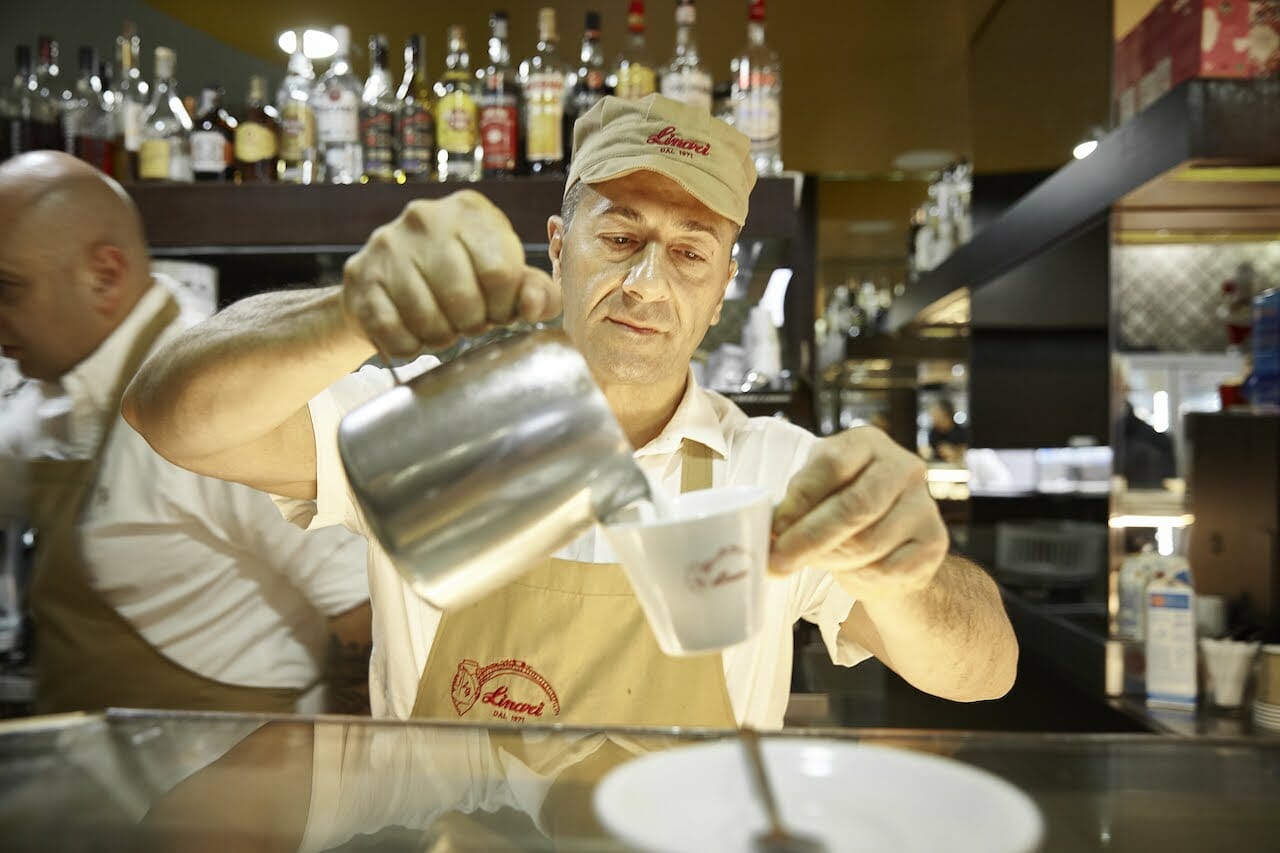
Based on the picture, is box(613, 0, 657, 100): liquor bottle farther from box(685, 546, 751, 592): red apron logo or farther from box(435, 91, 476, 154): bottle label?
box(685, 546, 751, 592): red apron logo

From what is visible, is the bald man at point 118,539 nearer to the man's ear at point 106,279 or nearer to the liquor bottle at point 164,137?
the man's ear at point 106,279

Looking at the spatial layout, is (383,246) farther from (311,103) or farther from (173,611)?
(311,103)

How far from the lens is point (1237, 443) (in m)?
2.66

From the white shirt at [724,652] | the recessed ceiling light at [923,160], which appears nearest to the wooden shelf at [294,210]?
the white shirt at [724,652]

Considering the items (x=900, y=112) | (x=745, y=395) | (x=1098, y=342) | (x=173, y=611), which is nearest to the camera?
(x=173, y=611)

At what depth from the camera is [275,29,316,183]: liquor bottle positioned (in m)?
2.35

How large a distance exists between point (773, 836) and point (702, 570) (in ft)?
0.48

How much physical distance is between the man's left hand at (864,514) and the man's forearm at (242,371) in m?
0.35

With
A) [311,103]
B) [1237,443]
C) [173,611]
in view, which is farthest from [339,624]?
[1237,443]

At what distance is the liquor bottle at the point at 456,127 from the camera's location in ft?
7.55

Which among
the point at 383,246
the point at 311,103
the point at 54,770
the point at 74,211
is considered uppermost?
the point at 311,103

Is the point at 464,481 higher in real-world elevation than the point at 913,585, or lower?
higher

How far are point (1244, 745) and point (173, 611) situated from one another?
1.70 meters

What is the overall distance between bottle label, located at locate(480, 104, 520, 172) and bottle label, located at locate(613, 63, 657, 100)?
265 mm
